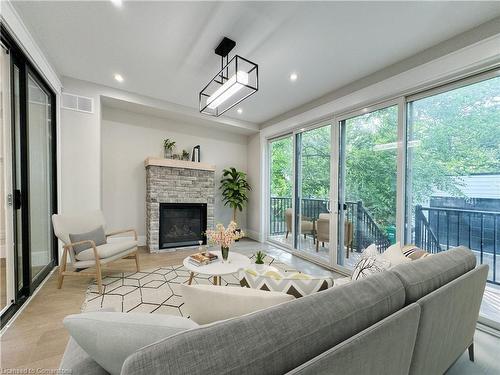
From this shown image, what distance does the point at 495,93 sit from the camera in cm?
209

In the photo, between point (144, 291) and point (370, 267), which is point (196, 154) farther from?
point (370, 267)

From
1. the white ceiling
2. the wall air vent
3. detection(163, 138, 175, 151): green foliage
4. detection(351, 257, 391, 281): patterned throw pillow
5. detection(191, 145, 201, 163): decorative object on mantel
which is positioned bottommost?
detection(351, 257, 391, 281): patterned throw pillow

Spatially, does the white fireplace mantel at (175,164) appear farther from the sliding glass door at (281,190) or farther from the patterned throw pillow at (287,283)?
the patterned throw pillow at (287,283)

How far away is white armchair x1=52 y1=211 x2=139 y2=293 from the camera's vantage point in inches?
99.6

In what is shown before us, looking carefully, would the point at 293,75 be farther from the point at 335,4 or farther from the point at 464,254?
the point at 464,254

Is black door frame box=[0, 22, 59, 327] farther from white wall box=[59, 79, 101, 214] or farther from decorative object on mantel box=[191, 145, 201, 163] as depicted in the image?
decorative object on mantel box=[191, 145, 201, 163]

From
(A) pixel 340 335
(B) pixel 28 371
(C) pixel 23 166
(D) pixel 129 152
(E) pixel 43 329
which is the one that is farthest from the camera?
(D) pixel 129 152

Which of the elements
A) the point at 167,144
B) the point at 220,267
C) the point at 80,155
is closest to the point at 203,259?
the point at 220,267

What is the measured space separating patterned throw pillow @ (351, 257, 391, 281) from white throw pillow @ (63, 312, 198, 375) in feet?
4.16

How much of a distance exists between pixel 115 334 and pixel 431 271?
1404mm

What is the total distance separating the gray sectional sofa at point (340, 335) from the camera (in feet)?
1.72

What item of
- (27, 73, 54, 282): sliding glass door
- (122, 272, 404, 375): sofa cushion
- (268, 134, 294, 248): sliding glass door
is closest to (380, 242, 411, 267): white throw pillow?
(122, 272, 404, 375): sofa cushion

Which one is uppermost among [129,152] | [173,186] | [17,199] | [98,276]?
[129,152]

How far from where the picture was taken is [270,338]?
1.98 feet
